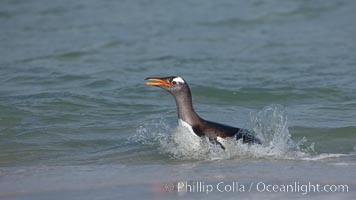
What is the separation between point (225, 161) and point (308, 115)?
3221 mm

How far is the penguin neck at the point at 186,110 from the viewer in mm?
9914

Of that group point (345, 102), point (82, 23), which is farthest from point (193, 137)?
point (82, 23)

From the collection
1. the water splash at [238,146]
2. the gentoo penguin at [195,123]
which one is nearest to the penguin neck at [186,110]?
the gentoo penguin at [195,123]

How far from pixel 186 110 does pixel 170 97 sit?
3.77 metres

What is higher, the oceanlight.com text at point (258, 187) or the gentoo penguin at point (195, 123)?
the gentoo penguin at point (195, 123)

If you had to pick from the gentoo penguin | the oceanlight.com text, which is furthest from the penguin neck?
the oceanlight.com text

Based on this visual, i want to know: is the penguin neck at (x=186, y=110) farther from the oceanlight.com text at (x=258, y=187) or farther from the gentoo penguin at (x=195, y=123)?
the oceanlight.com text at (x=258, y=187)

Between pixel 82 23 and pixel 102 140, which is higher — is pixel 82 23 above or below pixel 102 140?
above

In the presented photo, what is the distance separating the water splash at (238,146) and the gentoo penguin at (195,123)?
8 centimetres

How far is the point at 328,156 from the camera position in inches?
371

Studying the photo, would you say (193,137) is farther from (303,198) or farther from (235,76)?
(235,76)

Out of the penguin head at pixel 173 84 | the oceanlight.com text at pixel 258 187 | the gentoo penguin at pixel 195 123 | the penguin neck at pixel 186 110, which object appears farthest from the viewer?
the penguin head at pixel 173 84

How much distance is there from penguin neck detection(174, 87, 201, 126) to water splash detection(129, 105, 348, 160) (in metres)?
0.13

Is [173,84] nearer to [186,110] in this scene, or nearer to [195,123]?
[186,110]
